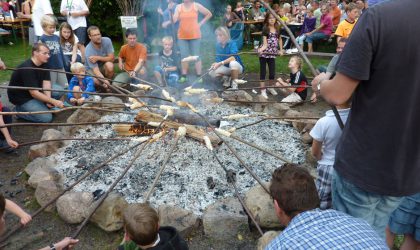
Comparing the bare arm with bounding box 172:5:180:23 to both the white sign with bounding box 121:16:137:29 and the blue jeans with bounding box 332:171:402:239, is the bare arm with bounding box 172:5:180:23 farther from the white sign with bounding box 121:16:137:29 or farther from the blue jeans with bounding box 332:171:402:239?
the blue jeans with bounding box 332:171:402:239

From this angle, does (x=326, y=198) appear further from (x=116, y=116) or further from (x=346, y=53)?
(x=116, y=116)

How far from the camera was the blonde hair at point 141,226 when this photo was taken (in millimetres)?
2252

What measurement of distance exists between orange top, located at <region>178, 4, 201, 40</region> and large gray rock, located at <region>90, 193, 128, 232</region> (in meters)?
5.34

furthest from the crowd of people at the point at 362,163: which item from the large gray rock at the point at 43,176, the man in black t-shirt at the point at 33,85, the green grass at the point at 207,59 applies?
the green grass at the point at 207,59

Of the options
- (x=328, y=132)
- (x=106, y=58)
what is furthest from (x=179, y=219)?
(x=106, y=58)

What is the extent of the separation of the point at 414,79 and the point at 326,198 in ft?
5.19

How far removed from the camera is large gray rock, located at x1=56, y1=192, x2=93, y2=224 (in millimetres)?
3445

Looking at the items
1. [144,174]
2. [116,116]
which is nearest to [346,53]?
[144,174]

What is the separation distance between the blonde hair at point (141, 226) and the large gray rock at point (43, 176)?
6.59 ft

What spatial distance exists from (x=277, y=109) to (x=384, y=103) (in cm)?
392

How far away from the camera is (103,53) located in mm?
7488

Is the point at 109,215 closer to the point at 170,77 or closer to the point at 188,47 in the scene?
the point at 170,77

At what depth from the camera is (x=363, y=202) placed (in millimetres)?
2049

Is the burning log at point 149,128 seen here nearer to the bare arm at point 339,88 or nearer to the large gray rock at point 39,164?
the large gray rock at point 39,164
